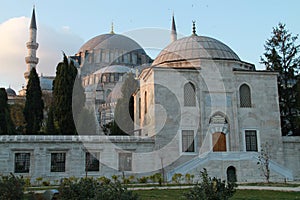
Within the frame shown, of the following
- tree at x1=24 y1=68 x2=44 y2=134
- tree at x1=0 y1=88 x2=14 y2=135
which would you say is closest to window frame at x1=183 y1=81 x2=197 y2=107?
Answer: tree at x1=24 y1=68 x2=44 y2=134

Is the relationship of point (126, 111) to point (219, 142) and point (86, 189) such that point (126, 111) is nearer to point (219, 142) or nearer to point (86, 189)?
point (219, 142)

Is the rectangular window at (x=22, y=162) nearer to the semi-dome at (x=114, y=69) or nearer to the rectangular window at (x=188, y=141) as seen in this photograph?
the rectangular window at (x=188, y=141)

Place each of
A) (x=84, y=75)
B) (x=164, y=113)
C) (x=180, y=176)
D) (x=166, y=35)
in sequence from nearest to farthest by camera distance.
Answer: (x=180, y=176), (x=164, y=113), (x=166, y=35), (x=84, y=75)

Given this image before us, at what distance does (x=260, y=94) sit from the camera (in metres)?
20.6

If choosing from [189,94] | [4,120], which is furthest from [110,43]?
[189,94]

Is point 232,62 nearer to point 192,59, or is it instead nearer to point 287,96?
point 192,59

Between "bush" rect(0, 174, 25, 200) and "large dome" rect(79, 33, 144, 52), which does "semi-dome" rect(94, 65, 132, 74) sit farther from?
"bush" rect(0, 174, 25, 200)

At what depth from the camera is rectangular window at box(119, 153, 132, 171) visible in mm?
18139

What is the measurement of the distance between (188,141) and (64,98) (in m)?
9.66

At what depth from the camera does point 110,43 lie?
57656 mm

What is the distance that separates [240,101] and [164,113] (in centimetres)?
483

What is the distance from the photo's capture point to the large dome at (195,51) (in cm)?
2205

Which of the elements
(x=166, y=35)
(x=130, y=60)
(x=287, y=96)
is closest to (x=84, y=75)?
(x=130, y=60)

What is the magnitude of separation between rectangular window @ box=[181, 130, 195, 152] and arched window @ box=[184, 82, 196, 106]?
173 cm
